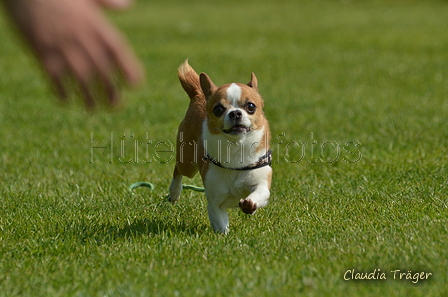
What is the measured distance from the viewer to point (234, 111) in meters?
4.89

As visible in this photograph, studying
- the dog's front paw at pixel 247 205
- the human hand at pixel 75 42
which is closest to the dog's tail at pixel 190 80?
the dog's front paw at pixel 247 205

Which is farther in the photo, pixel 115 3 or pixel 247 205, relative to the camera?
pixel 247 205

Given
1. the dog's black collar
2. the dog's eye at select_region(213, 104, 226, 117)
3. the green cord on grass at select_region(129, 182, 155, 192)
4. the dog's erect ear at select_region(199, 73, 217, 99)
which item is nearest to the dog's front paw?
the dog's black collar

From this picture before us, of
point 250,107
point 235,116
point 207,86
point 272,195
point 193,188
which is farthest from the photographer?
point 193,188

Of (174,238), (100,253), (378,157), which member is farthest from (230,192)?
(378,157)

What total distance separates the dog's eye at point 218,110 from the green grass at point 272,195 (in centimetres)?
83

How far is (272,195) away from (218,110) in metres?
1.44

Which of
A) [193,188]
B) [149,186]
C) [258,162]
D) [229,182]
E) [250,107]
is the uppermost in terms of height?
[250,107]

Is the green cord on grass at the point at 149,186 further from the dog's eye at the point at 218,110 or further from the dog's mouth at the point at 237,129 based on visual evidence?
the dog's mouth at the point at 237,129

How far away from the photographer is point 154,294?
3965 millimetres

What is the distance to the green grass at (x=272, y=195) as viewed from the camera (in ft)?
13.9

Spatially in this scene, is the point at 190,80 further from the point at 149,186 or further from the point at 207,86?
the point at 149,186

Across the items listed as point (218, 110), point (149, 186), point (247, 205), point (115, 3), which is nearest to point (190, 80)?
point (218, 110)

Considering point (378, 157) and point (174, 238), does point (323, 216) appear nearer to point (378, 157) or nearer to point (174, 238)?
point (174, 238)
